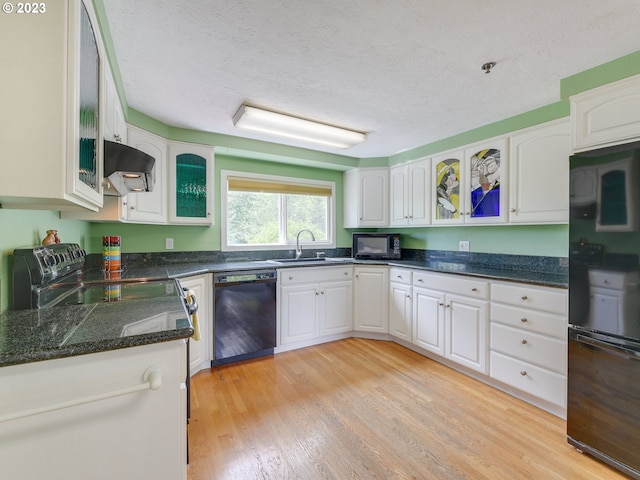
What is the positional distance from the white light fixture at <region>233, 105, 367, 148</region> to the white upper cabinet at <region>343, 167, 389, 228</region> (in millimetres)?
796

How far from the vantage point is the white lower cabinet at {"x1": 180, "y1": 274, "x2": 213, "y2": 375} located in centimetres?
249

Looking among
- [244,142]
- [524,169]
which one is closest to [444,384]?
[524,169]

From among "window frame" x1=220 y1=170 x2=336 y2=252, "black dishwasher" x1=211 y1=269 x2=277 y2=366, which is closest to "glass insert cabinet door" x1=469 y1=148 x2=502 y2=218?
"window frame" x1=220 y1=170 x2=336 y2=252

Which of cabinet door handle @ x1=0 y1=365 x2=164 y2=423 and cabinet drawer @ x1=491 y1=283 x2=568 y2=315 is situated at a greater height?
cabinet drawer @ x1=491 y1=283 x2=568 y2=315

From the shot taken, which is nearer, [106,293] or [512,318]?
[106,293]

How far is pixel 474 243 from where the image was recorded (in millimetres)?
3068

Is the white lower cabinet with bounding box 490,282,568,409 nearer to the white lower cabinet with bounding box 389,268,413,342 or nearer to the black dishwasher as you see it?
the white lower cabinet with bounding box 389,268,413,342

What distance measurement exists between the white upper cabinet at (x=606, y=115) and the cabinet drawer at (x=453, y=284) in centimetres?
116

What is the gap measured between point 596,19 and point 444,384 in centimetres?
247

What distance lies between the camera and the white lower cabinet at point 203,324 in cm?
249

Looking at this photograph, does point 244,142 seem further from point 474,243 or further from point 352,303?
point 474,243

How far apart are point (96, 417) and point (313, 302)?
2.35 meters

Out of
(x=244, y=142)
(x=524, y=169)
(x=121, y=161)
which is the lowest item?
(x=121, y=161)

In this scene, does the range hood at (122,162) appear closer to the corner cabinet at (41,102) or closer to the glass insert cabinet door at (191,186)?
the corner cabinet at (41,102)
